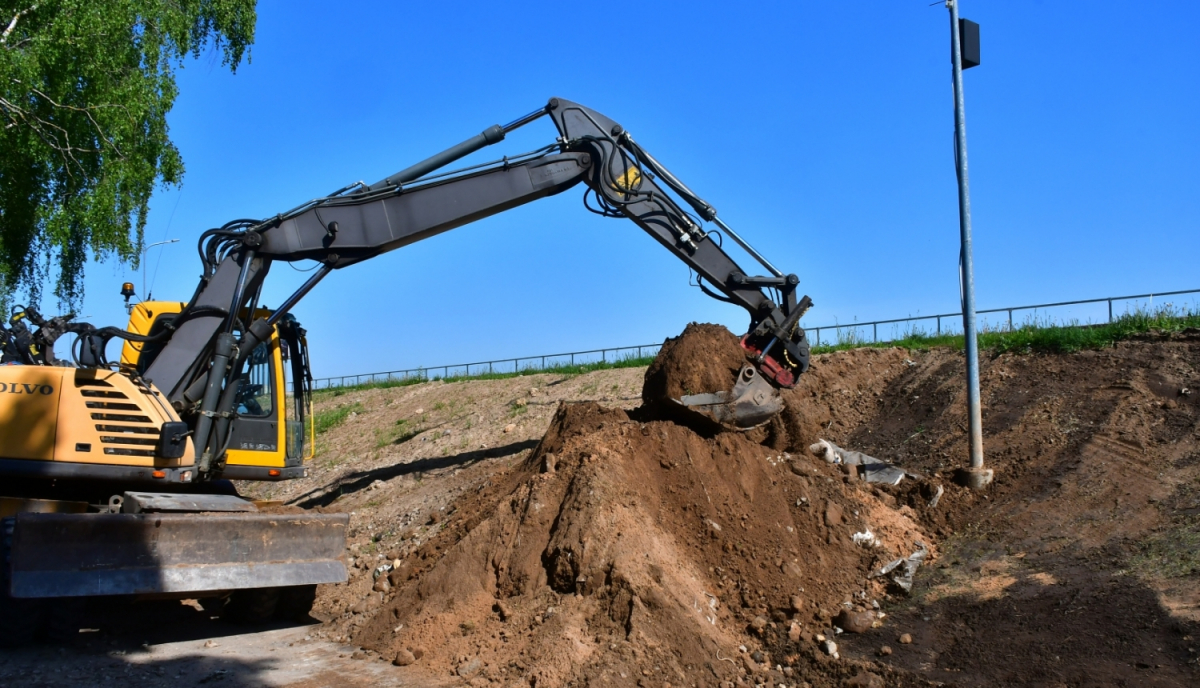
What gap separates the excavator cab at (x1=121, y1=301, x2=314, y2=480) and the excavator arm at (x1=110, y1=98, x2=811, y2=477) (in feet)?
0.64

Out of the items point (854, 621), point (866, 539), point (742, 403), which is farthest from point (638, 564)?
point (742, 403)

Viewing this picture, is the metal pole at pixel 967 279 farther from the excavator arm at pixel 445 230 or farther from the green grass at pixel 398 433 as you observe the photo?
the green grass at pixel 398 433

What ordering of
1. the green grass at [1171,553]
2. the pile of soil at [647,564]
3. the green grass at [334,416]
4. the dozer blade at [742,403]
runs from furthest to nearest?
the green grass at [334,416] < the dozer blade at [742,403] < the green grass at [1171,553] < the pile of soil at [647,564]

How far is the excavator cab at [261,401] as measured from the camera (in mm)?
8922

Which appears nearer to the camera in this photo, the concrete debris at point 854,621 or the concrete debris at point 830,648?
the concrete debris at point 830,648

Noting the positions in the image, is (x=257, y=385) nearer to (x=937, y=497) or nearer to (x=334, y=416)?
(x=937, y=497)

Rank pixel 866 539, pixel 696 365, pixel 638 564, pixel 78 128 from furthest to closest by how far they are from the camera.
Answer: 1. pixel 78 128
2. pixel 696 365
3. pixel 866 539
4. pixel 638 564

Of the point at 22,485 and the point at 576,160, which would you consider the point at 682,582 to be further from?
the point at 22,485

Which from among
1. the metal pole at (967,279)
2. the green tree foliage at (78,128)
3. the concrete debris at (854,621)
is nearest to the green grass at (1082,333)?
the metal pole at (967,279)

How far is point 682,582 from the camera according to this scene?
793 cm

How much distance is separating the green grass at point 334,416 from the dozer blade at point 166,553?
14.2m

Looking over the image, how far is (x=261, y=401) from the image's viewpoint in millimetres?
9250

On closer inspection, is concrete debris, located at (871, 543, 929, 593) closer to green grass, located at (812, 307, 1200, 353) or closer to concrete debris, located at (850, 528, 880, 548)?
concrete debris, located at (850, 528, 880, 548)

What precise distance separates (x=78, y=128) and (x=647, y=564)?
13.1 metres
